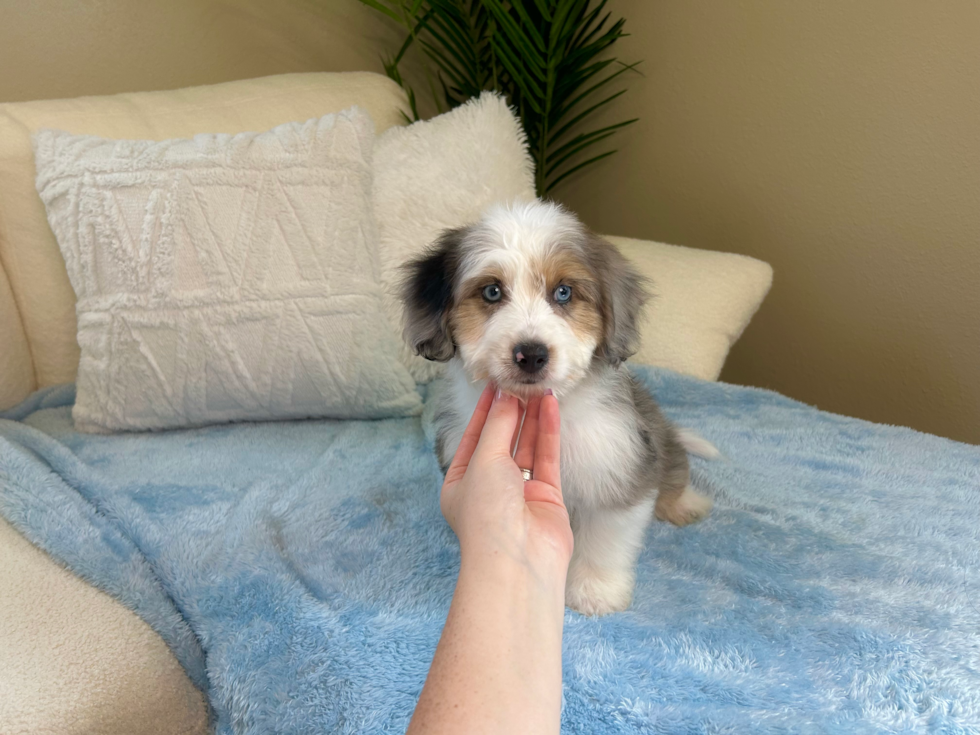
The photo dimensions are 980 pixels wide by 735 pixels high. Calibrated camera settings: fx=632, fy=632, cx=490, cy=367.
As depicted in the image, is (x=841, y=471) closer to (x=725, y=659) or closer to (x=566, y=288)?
(x=725, y=659)

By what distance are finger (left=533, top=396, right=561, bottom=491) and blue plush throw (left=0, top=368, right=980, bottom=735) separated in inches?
11.5

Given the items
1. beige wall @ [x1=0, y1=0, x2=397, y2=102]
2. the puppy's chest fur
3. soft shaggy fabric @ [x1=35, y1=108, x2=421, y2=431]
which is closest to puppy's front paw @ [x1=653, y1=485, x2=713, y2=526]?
the puppy's chest fur

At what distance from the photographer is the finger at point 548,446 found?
1116mm

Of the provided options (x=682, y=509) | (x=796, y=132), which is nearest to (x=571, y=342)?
(x=682, y=509)

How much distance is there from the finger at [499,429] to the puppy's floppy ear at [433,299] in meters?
0.27

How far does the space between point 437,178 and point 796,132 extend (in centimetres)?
138

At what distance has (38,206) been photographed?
5.90ft

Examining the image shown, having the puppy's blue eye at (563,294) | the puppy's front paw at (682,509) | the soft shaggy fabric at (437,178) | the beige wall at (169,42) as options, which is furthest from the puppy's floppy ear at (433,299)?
the beige wall at (169,42)

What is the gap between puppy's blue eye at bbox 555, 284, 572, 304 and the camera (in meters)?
1.28

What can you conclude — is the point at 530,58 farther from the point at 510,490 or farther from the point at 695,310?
the point at 510,490

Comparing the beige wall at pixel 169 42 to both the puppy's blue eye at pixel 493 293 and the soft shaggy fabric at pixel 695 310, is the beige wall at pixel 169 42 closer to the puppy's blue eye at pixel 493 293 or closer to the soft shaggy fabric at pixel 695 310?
the soft shaggy fabric at pixel 695 310

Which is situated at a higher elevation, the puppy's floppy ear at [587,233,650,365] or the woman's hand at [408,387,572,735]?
the puppy's floppy ear at [587,233,650,365]

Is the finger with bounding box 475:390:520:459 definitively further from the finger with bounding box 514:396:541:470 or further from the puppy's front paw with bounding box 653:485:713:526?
the puppy's front paw with bounding box 653:485:713:526

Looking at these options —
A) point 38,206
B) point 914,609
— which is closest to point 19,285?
point 38,206
